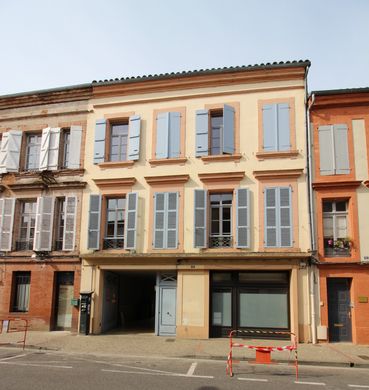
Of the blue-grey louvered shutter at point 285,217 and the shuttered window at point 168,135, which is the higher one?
the shuttered window at point 168,135

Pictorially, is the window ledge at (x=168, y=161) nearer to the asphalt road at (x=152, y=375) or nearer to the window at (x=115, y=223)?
the window at (x=115, y=223)

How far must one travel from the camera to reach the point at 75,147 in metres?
16.9

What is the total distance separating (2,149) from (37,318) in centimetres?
735

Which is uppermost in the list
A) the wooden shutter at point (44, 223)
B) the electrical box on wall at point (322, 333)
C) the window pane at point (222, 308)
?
the wooden shutter at point (44, 223)

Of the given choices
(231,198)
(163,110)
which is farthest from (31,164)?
(231,198)

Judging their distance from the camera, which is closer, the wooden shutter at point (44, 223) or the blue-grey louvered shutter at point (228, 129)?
the blue-grey louvered shutter at point (228, 129)

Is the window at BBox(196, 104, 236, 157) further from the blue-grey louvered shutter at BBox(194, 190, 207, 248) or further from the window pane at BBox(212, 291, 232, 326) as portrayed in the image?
the window pane at BBox(212, 291, 232, 326)

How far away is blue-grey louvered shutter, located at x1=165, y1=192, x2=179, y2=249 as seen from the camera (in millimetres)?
15133

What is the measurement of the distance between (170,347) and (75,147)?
29.4 ft

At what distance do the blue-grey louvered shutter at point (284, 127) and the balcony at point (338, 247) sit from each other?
3.72 m

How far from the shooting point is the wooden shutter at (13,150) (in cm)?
1734

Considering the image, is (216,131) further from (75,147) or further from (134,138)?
(75,147)

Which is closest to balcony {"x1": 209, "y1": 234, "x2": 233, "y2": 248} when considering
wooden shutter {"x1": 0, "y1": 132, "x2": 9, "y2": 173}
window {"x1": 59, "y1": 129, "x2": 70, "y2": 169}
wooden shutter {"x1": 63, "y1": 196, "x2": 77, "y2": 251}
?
wooden shutter {"x1": 63, "y1": 196, "x2": 77, "y2": 251}

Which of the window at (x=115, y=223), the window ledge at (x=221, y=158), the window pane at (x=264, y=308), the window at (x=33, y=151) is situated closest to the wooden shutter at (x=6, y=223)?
the window at (x=33, y=151)
